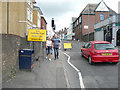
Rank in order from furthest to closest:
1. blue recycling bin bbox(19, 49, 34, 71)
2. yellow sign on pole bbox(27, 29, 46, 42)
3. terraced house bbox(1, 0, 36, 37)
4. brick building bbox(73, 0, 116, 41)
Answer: brick building bbox(73, 0, 116, 41) < terraced house bbox(1, 0, 36, 37) < yellow sign on pole bbox(27, 29, 46, 42) < blue recycling bin bbox(19, 49, 34, 71)

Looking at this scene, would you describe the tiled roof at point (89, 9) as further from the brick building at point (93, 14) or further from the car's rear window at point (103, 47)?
the car's rear window at point (103, 47)

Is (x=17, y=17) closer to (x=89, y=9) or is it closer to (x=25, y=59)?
(x=25, y=59)

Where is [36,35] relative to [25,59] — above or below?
above

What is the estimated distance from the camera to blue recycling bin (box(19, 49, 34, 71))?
5.01m

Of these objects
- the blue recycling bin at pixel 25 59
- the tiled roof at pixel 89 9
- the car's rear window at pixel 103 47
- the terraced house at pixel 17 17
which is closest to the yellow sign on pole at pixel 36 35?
the blue recycling bin at pixel 25 59

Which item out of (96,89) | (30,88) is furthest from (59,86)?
(96,89)

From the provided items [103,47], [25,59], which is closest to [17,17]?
[25,59]

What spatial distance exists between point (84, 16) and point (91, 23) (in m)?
4.15

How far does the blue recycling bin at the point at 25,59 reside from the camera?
5.01 m

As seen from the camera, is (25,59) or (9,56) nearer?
(9,56)

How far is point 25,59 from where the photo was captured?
5.08m

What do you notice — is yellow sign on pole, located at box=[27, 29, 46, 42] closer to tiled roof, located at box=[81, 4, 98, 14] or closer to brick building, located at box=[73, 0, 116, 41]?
brick building, located at box=[73, 0, 116, 41]

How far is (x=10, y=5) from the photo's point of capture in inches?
703

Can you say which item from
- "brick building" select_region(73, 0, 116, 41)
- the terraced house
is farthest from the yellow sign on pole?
"brick building" select_region(73, 0, 116, 41)
